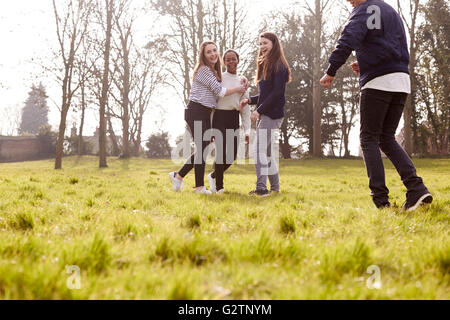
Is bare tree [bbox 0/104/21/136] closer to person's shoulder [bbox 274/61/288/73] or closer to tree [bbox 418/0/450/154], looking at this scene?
tree [bbox 418/0/450/154]

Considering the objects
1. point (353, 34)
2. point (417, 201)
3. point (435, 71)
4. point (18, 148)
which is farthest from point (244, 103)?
point (18, 148)

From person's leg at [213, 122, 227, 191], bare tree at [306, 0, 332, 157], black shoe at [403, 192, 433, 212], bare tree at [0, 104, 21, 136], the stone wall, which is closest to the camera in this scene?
black shoe at [403, 192, 433, 212]

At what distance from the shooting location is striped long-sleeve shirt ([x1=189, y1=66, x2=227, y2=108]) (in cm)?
458

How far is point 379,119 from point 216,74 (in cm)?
250

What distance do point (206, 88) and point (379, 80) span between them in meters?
2.35

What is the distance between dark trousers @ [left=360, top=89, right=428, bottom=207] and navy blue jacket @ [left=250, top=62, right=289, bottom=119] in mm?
1374

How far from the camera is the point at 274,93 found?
4.49m

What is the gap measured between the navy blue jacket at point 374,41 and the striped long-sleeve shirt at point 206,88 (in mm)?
1796

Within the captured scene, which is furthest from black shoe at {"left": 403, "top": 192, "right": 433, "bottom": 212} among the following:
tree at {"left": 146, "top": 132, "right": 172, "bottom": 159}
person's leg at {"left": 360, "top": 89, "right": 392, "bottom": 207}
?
tree at {"left": 146, "top": 132, "right": 172, "bottom": 159}

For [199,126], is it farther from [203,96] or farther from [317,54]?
[317,54]
